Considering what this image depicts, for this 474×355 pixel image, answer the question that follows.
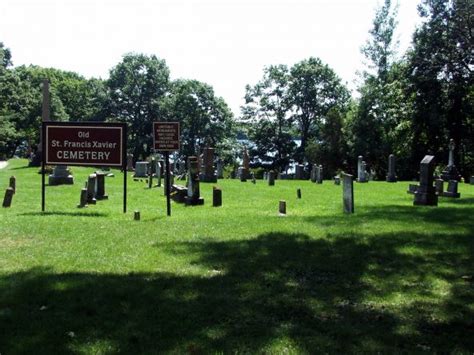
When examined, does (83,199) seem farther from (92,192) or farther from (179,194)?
(179,194)

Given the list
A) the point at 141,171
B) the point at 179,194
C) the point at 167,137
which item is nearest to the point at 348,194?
the point at 167,137

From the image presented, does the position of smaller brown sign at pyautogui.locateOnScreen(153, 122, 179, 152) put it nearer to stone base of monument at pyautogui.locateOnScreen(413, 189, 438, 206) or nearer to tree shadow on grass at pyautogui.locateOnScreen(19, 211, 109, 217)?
tree shadow on grass at pyautogui.locateOnScreen(19, 211, 109, 217)

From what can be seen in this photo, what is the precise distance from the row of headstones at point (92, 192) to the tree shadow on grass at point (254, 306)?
8942 mm

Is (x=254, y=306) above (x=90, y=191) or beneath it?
beneath

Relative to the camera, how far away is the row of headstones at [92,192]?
52.9 feet

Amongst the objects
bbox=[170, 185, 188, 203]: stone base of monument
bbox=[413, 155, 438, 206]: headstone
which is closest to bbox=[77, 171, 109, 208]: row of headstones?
bbox=[170, 185, 188, 203]: stone base of monument

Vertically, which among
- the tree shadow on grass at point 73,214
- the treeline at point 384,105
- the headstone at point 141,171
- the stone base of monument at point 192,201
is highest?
the treeline at point 384,105

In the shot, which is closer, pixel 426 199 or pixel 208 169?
pixel 426 199

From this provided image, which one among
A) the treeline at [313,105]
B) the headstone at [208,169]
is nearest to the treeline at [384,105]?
the treeline at [313,105]

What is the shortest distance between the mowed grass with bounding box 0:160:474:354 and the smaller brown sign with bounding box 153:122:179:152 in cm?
344

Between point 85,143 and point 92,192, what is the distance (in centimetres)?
379

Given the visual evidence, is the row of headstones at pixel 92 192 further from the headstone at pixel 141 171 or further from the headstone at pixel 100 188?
the headstone at pixel 141 171

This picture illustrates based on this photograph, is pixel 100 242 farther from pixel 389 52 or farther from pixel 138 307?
pixel 389 52

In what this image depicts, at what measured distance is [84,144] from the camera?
13.9m
